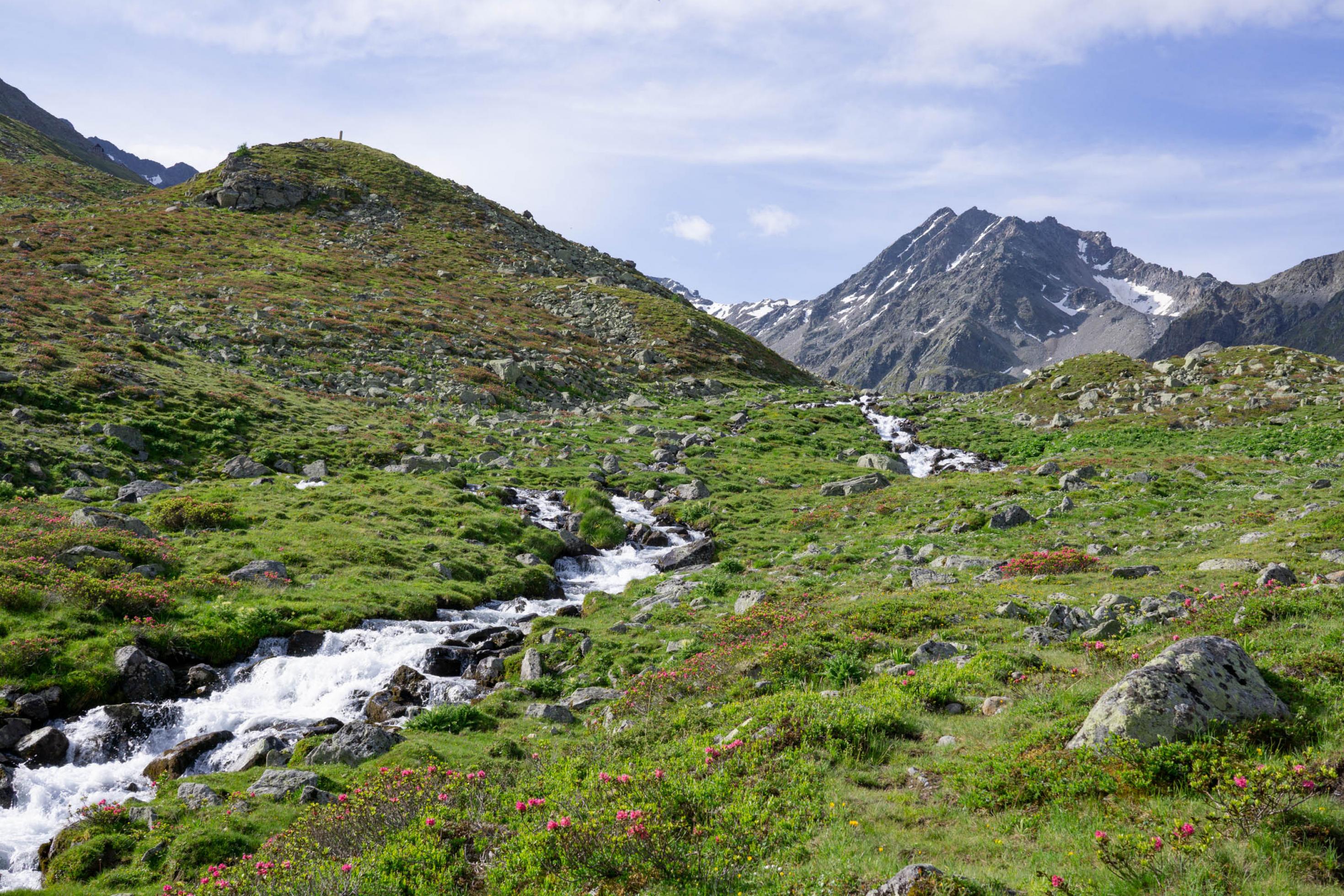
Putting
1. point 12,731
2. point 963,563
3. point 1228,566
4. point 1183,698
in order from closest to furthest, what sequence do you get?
point 1183,698
point 12,731
point 1228,566
point 963,563

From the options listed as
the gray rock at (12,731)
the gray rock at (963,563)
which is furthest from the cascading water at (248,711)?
the gray rock at (963,563)

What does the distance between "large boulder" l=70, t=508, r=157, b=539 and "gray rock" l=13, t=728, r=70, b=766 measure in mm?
9556

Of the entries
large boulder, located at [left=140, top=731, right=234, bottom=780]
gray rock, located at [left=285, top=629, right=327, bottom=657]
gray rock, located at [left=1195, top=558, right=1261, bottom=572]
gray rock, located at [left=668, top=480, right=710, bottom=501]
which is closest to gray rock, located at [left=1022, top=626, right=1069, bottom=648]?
gray rock, located at [left=1195, top=558, right=1261, bottom=572]

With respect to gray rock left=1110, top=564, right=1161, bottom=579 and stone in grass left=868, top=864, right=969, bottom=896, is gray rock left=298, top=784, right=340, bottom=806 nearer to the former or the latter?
stone in grass left=868, top=864, right=969, bottom=896

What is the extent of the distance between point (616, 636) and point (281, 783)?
29.8 feet

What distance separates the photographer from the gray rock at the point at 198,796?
38.0ft

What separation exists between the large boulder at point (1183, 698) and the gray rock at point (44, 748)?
1785 cm

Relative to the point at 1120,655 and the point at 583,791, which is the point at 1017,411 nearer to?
the point at 1120,655

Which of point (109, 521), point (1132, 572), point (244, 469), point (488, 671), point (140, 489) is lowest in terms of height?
point (488, 671)

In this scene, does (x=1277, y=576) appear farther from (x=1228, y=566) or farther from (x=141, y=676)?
(x=141, y=676)

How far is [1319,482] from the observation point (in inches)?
1000

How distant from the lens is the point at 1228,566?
666 inches

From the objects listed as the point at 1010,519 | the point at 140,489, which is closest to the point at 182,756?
the point at 140,489

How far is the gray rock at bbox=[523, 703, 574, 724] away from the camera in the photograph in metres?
14.8
